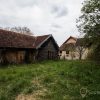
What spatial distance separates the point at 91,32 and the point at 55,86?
38.7 feet

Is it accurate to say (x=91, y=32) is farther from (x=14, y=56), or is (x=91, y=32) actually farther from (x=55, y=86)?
(x=55, y=86)

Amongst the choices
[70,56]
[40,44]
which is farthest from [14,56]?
[70,56]

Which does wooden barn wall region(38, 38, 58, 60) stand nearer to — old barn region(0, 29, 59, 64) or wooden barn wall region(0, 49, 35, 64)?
old barn region(0, 29, 59, 64)

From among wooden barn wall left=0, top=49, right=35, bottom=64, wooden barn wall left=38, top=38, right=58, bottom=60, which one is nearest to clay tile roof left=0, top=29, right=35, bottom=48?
wooden barn wall left=0, top=49, right=35, bottom=64

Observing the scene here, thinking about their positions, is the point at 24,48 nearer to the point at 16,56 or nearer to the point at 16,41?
the point at 16,41

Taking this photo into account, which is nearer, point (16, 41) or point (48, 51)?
point (16, 41)

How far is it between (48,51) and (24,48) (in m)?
6.21

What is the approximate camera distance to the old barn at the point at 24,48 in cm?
2383

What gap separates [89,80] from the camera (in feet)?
44.0

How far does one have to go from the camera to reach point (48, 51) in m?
32.0

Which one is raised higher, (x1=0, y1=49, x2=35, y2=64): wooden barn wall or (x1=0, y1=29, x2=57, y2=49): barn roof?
(x1=0, y1=29, x2=57, y2=49): barn roof

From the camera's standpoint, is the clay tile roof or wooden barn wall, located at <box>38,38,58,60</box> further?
wooden barn wall, located at <box>38,38,58,60</box>

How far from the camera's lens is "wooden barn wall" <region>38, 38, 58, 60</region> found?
30.0 metres

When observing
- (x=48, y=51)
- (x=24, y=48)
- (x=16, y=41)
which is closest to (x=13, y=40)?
(x=16, y=41)
